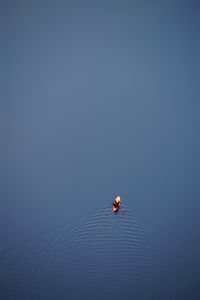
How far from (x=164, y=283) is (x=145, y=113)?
3.07 ft

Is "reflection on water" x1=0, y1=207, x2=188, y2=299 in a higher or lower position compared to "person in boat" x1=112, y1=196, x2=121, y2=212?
lower

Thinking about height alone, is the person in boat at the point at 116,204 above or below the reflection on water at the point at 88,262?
above

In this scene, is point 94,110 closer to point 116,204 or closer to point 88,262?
point 116,204

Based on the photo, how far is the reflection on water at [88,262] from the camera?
5.21 feet

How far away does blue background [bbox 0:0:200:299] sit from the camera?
4.99 ft

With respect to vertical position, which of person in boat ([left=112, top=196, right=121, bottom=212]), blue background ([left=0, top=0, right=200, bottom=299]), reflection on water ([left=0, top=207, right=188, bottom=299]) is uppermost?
blue background ([left=0, top=0, right=200, bottom=299])

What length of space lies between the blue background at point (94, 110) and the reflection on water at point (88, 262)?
66mm

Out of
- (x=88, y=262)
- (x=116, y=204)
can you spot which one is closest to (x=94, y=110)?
(x=116, y=204)

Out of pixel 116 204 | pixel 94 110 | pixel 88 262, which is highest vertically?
pixel 94 110

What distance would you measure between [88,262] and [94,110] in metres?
0.80

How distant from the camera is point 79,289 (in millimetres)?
1623

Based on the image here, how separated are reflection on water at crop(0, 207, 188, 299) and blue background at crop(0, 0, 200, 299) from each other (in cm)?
7

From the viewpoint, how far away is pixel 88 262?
1606 millimetres

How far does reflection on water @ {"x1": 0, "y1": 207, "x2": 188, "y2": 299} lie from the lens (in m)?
1.59
